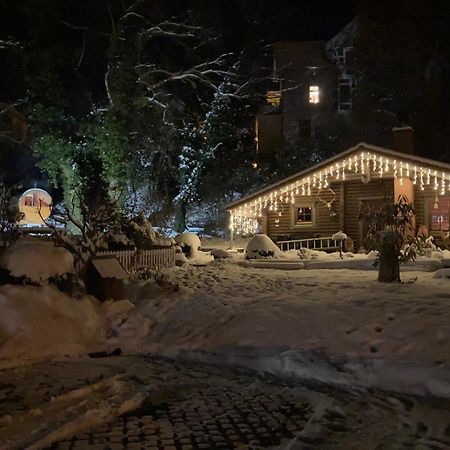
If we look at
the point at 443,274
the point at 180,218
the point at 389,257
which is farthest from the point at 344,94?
the point at 389,257

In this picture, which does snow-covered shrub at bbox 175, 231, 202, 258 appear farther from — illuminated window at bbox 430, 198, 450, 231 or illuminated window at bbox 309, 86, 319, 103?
illuminated window at bbox 309, 86, 319, 103

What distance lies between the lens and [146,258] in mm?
17328

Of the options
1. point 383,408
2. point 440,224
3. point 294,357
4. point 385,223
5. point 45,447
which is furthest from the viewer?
point 440,224

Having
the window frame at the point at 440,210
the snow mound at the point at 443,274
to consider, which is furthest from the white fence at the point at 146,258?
the window frame at the point at 440,210

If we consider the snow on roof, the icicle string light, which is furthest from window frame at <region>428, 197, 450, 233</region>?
the snow on roof

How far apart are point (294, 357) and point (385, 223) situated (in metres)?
6.89

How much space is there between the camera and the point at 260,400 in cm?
664

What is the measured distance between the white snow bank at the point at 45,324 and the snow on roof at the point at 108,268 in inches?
35.2

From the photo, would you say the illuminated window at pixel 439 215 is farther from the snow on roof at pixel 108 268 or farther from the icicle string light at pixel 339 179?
the snow on roof at pixel 108 268

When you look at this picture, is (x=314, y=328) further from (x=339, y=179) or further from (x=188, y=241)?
(x=339, y=179)

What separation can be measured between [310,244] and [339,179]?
3.09m

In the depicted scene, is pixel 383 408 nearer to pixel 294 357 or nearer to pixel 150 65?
pixel 294 357

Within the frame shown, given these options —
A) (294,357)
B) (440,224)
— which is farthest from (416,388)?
(440,224)

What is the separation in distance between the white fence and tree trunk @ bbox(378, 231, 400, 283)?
6.90 m
